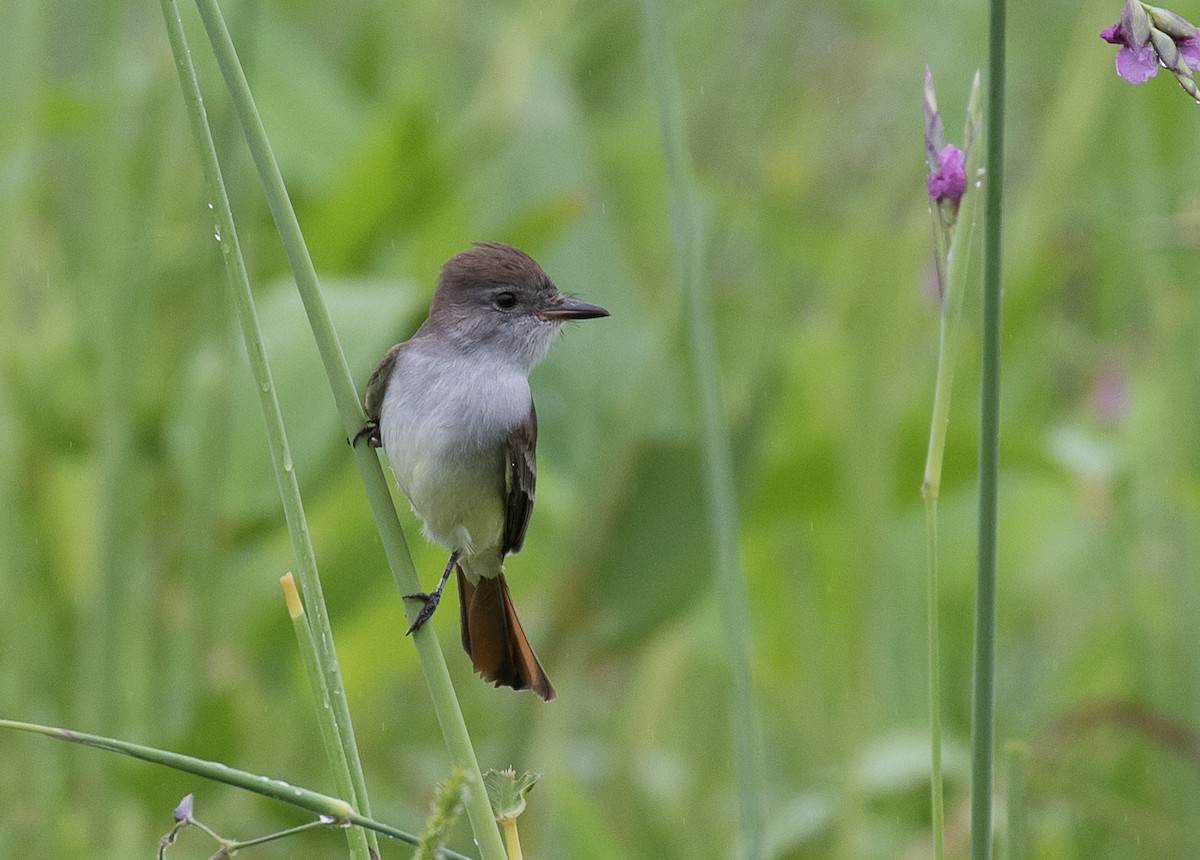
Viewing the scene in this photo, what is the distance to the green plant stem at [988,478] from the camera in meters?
0.85

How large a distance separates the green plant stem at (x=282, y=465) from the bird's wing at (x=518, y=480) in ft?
2.86

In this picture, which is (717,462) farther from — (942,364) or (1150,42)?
(1150,42)

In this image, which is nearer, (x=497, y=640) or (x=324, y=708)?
(x=324, y=708)

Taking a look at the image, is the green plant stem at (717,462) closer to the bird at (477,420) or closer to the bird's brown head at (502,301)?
the bird at (477,420)

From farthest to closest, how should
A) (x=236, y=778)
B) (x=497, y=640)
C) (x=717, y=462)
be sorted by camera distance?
(x=497, y=640)
(x=717, y=462)
(x=236, y=778)

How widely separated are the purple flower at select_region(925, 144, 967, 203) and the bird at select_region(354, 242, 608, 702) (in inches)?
29.2

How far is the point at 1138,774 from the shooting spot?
271 centimetres

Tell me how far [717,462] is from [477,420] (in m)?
0.49

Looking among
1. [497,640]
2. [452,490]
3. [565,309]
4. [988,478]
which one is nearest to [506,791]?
[988,478]

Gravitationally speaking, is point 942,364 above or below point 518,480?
above

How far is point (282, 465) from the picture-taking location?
0.96 meters

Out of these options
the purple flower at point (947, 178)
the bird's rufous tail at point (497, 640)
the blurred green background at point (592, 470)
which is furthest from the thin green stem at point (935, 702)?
the blurred green background at point (592, 470)

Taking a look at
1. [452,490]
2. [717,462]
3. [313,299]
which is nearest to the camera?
[313,299]

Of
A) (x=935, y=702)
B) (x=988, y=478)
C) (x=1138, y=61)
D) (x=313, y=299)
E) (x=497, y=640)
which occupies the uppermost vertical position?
(x=1138, y=61)
